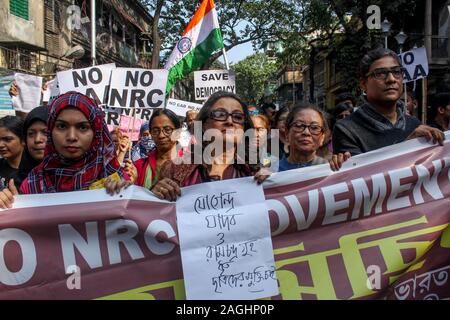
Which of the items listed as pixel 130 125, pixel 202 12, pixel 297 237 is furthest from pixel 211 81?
pixel 297 237

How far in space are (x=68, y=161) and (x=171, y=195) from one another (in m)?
0.58

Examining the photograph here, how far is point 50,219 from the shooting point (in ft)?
8.24

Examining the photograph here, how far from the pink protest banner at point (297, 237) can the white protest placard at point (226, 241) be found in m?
0.04

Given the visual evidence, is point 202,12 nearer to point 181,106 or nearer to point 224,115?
point 181,106

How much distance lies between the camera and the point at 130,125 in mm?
7086

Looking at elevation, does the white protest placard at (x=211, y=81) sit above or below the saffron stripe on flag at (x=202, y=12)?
below

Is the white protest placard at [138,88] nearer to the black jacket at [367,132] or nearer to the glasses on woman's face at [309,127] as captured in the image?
the glasses on woman's face at [309,127]

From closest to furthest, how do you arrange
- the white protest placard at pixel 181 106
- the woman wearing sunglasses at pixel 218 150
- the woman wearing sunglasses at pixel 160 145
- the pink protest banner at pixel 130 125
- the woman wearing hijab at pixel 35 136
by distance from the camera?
1. the woman wearing sunglasses at pixel 218 150
2. the woman wearing hijab at pixel 35 136
3. the woman wearing sunglasses at pixel 160 145
4. the pink protest banner at pixel 130 125
5. the white protest placard at pixel 181 106

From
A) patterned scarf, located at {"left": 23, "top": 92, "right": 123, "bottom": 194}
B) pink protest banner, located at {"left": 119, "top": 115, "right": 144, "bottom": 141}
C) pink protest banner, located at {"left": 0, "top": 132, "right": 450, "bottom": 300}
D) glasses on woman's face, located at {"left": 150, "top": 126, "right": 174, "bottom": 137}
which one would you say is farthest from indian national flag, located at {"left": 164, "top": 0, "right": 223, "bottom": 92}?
pink protest banner, located at {"left": 0, "top": 132, "right": 450, "bottom": 300}

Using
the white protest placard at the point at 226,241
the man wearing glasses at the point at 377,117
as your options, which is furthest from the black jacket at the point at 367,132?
the white protest placard at the point at 226,241

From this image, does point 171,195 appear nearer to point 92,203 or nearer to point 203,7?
point 92,203

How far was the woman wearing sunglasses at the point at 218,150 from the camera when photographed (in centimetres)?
277
